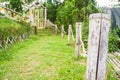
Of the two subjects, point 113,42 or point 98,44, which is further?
point 113,42

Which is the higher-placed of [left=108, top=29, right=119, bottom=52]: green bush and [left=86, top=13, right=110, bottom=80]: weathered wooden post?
[left=86, top=13, right=110, bottom=80]: weathered wooden post

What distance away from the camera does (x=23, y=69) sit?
6.88 m

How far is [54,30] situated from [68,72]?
1700 cm

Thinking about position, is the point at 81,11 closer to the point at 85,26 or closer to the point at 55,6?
the point at 85,26

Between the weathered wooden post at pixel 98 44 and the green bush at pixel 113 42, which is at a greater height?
the weathered wooden post at pixel 98 44

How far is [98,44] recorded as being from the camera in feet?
10.9

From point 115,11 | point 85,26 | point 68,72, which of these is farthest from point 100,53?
point 85,26

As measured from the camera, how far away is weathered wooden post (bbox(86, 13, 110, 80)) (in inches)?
131

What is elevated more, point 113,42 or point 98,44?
point 98,44

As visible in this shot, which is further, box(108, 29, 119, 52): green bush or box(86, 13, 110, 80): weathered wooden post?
box(108, 29, 119, 52): green bush

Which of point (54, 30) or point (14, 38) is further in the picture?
point (54, 30)

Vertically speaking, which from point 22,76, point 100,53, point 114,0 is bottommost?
point 22,76

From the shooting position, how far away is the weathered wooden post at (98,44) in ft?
10.9

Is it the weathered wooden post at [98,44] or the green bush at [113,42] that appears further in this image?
the green bush at [113,42]
